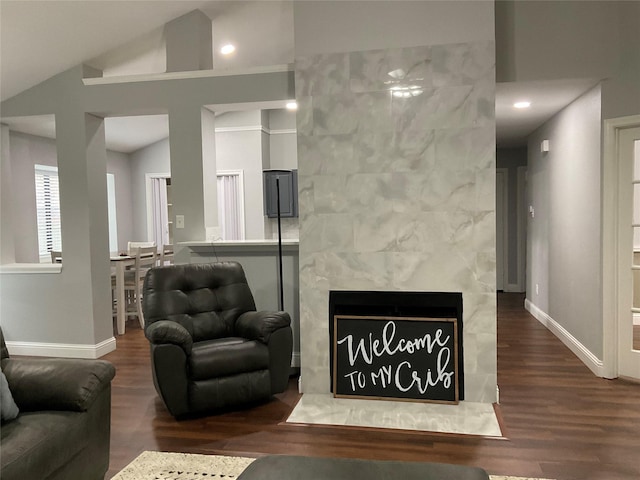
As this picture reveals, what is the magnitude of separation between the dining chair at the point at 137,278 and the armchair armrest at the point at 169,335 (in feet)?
8.91

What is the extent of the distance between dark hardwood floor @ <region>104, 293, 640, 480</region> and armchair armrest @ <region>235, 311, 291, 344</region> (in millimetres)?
503

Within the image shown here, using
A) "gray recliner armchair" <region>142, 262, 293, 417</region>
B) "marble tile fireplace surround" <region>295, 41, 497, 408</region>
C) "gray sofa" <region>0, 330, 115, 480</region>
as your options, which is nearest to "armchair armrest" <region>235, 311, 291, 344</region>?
"gray recliner armchair" <region>142, 262, 293, 417</region>

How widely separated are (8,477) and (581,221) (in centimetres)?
446

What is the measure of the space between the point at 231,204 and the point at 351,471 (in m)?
6.45

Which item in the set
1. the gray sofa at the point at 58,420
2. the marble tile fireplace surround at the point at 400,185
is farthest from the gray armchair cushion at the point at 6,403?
the marble tile fireplace surround at the point at 400,185

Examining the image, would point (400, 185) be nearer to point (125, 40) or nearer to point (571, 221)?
point (571, 221)

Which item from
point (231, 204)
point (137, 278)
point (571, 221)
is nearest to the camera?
point (571, 221)

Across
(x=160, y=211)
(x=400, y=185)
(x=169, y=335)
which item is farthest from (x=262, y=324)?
(x=160, y=211)

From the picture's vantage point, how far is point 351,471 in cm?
178

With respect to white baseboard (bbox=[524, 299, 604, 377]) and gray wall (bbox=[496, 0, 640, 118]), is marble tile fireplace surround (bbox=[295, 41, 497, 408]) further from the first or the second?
white baseboard (bbox=[524, 299, 604, 377])

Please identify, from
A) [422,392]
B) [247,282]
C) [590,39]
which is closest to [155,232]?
[247,282]

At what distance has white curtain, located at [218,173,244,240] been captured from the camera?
7.82 metres

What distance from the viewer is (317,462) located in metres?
1.85

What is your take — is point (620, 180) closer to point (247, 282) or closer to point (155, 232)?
point (247, 282)
